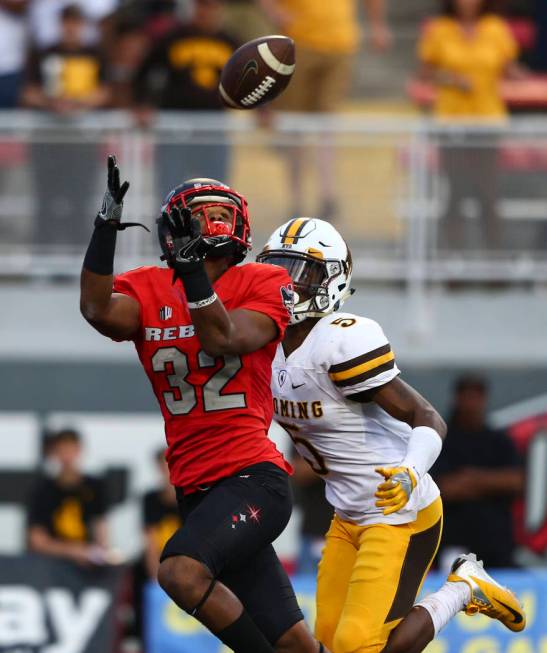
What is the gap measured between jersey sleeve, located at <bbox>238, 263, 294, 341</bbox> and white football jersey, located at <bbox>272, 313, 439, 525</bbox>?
325mm

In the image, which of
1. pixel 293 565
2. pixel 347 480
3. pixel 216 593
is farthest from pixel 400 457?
pixel 293 565

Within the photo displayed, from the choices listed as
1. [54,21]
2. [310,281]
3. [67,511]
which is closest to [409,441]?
[310,281]

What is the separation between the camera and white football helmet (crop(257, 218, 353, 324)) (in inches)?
247

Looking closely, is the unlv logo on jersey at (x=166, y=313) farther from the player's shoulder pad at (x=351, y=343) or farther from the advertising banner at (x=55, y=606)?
the advertising banner at (x=55, y=606)

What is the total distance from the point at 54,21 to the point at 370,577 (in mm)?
6183

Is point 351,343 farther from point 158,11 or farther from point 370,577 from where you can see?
point 158,11

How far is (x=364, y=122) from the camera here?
10.6 metres

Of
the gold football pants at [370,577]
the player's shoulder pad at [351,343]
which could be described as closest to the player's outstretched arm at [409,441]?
the player's shoulder pad at [351,343]

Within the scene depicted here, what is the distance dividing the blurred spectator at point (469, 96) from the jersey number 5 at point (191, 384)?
5.00 metres

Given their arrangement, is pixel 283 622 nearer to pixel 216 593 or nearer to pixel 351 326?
pixel 216 593

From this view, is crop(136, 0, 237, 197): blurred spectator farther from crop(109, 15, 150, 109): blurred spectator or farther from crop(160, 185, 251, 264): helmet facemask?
crop(160, 185, 251, 264): helmet facemask

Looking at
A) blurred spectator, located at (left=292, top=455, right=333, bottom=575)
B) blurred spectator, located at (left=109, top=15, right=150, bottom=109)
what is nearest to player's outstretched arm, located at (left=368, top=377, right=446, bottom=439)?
blurred spectator, located at (left=292, top=455, right=333, bottom=575)

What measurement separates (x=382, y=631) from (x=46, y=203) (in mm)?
5205

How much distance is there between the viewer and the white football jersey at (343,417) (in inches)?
240
